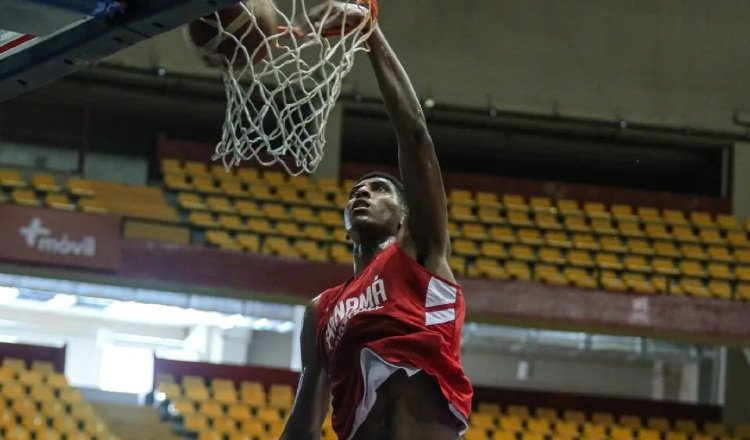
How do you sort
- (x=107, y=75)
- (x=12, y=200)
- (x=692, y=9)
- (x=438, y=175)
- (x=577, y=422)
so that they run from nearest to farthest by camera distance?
(x=438, y=175) < (x=12, y=200) < (x=577, y=422) < (x=107, y=75) < (x=692, y=9)

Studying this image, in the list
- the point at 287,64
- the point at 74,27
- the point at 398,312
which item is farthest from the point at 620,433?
the point at 74,27

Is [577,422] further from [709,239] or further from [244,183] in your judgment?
[244,183]

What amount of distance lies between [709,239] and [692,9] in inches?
133

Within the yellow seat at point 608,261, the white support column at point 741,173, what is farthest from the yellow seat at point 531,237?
the white support column at point 741,173

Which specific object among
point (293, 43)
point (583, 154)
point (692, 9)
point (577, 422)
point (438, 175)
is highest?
point (692, 9)

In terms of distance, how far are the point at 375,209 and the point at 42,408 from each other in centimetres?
1025

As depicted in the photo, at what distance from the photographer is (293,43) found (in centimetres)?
407

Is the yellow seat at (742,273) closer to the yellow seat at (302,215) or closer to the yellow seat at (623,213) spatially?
the yellow seat at (623,213)

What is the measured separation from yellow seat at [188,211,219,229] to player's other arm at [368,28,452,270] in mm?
11392

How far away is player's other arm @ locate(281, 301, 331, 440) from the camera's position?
4.04 m

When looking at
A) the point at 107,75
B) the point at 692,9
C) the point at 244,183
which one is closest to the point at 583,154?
the point at 692,9

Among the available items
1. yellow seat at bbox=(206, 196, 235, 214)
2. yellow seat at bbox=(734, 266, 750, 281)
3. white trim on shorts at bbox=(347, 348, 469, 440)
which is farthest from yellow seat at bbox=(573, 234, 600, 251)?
white trim on shorts at bbox=(347, 348, 469, 440)

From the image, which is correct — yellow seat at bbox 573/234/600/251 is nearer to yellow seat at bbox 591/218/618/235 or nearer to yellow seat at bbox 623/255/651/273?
yellow seat at bbox 591/218/618/235

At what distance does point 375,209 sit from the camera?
3.94 meters
